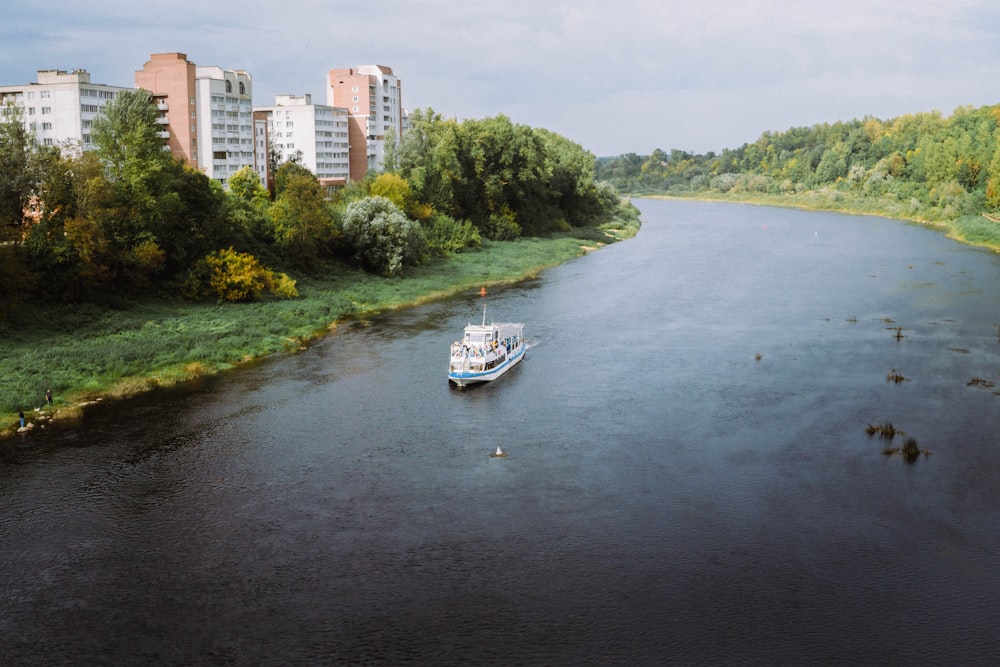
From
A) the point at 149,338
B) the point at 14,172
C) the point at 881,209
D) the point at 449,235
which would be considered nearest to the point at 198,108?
the point at 449,235

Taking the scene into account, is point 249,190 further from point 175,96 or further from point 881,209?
point 881,209

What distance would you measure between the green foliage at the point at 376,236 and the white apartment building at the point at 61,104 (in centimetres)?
3668

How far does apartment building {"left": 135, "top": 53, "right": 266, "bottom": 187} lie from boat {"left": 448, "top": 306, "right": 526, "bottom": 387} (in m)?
55.5

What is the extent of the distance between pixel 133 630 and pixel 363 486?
8.34m

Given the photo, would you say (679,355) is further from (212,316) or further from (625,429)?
(212,316)

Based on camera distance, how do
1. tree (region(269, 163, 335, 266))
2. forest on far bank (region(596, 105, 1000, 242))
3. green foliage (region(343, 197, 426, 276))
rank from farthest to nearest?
forest on far bank (region(596, 105, 1000, 242)) → green foliage (region(343, 197, 426, 276)) → tree (region(269, 163, 335, 266))

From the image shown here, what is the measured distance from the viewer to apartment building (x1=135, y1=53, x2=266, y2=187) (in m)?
88.1

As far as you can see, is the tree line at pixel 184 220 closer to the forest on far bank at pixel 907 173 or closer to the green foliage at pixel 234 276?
the green foliage at pixel 234 276

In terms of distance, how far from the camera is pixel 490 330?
40125 millimetres

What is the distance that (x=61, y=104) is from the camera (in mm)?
85312

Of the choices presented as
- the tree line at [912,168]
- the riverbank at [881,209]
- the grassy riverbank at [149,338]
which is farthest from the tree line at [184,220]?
the tree line at [912,168]

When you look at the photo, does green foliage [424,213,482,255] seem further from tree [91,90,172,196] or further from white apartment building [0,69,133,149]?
white apartment building [0,69,133,149]

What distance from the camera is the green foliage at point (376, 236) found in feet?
206

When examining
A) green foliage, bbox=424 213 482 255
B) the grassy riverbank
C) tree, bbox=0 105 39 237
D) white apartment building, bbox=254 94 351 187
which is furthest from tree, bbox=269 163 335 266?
white apartment building, bbox=254 94 351 187
